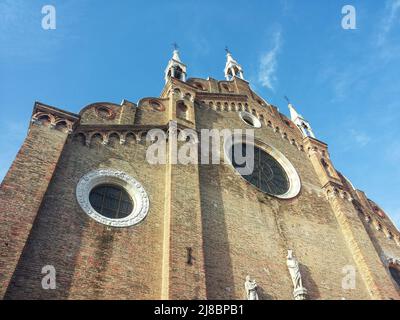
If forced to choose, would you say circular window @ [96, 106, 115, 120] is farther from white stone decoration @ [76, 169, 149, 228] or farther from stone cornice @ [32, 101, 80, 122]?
white stone decoration @ [76, 169, 149, 228]

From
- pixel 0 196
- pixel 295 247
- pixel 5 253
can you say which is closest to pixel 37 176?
pixel 0 196

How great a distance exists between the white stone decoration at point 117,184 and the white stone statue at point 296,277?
15.6 ft

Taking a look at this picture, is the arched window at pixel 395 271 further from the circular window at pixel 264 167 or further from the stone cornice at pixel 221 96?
the stone cornice at pixel 221 96

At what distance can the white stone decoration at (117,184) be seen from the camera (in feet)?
32.4

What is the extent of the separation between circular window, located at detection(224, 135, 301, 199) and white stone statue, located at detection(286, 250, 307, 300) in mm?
3019

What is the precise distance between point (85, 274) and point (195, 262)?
268 centimetres

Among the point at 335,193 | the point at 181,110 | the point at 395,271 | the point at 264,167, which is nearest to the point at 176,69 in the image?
the point at 181,110

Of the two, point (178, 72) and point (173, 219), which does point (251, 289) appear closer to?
point (173, 219)

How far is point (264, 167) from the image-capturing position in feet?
50.9

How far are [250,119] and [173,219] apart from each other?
8.95m

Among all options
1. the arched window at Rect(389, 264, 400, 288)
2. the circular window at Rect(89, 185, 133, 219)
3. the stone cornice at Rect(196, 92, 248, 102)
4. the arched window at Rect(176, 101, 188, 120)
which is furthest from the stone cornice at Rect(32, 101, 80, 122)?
the arched window at Rect(389, 264, 400, 288)

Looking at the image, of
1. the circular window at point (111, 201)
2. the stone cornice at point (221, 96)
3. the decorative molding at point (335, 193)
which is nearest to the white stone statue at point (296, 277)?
the decorative molding at point (335, 193)

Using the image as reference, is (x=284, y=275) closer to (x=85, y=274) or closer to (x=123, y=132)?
(x=85, y=274)

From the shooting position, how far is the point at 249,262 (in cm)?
1100
